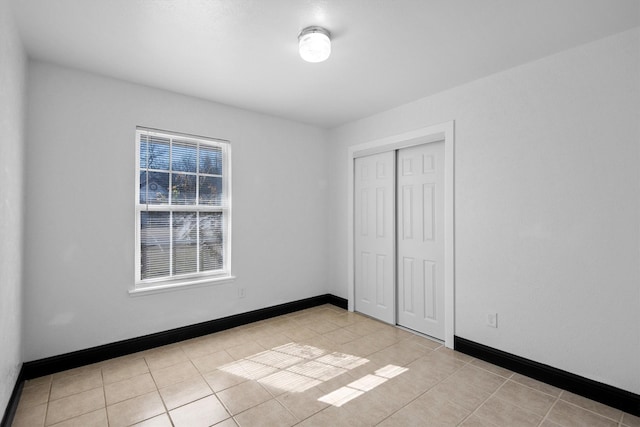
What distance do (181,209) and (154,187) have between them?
0.34m

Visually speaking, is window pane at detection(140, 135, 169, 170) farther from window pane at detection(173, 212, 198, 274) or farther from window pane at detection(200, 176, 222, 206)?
window pane at detection(173, 212, 198, 274)

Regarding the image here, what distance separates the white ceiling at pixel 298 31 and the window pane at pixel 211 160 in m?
0.68

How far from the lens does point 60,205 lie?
2570mm

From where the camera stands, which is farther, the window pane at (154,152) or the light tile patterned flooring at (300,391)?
the window pane at (154,152)

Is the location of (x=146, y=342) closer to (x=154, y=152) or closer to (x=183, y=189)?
(x=183, y=189)

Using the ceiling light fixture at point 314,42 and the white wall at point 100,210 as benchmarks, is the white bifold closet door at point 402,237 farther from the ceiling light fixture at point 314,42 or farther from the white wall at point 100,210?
the ceiling light fixture at point 314,42

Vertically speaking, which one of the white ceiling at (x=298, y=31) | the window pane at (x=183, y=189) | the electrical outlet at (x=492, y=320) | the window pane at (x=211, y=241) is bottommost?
the electrical outlet at (x=492, y=320)

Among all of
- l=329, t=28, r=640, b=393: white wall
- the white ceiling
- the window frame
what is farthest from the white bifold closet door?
the window frame

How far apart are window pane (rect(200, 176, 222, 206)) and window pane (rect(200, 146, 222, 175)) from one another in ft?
0.26

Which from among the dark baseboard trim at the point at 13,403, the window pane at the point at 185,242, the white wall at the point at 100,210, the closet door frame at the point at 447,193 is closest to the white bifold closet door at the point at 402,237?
the closet door frame at the point at 447,193

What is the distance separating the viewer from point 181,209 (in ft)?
10.6

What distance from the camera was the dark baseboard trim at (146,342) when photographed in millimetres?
2479

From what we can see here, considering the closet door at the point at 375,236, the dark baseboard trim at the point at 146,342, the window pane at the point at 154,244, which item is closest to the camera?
the dark baseboard trim at the point at 146,342

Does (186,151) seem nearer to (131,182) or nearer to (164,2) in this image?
(131,182)
